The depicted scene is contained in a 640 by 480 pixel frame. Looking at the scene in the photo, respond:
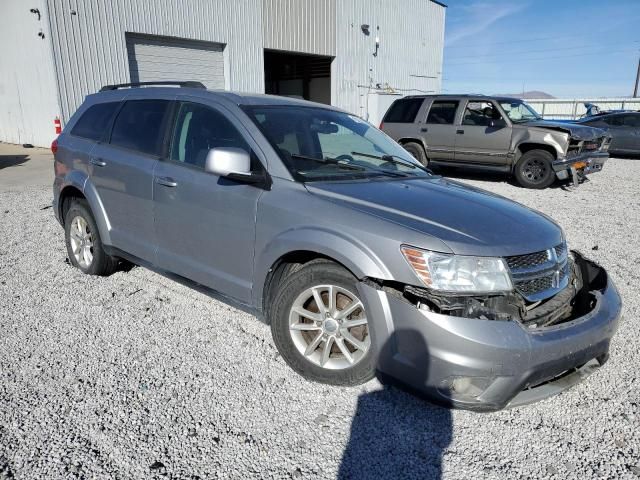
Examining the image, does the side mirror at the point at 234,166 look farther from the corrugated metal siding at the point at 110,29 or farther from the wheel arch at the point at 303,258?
the corrugated metal siding at the point at 110,29

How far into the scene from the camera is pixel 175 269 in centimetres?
369

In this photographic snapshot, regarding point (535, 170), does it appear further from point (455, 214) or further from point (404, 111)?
point (455, 214)

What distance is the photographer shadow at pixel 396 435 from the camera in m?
2.34

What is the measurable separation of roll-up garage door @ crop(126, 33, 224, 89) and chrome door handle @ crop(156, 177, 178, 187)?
12805 millimetres

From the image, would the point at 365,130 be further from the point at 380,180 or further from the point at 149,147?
the point at 149,147

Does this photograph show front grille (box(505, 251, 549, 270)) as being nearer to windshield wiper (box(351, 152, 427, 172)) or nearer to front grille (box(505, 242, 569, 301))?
front grille (box(505, 242, 569, 301))

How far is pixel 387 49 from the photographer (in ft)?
81.6

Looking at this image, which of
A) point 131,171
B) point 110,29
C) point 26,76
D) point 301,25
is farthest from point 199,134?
point 301,25

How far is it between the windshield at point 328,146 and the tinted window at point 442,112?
7.26 m

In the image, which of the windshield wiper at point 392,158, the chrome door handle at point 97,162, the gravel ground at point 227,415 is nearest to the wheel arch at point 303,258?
the gravel ground at point 227,415

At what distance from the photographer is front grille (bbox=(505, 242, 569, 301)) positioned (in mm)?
2555

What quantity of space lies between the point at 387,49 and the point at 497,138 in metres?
16.5

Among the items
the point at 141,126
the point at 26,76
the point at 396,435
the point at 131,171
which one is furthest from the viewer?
the point at 26,76

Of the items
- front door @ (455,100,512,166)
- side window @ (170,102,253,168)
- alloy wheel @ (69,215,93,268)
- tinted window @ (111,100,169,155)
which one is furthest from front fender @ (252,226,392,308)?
front door @ (455,100,512,166)
